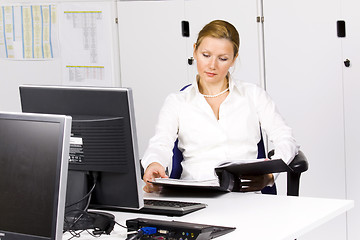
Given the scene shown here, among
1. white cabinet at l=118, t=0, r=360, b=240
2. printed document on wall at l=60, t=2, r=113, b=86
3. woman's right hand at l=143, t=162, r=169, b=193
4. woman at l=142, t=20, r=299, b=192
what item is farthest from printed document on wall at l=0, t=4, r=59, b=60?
woman's right hand at l=143, t=162, r=169, b=193

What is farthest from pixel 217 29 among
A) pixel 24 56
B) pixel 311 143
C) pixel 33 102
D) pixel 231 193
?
pixel 24 56

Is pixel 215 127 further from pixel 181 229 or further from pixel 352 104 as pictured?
pixel 352 104

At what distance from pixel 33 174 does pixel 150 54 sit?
2662 mm

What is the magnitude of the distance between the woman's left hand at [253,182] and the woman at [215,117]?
0.65 ft

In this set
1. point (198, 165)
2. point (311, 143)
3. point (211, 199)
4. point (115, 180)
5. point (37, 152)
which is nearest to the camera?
point (37, 152)

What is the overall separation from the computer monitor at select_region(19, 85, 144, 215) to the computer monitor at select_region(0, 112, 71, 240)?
0.33 meters

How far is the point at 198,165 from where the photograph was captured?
109 inches

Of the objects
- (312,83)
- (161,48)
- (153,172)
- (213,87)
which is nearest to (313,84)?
(312,83)

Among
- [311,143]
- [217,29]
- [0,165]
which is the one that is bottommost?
[311,143]

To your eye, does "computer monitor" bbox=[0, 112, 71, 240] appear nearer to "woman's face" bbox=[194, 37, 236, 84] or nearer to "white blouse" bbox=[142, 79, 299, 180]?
"white blouse" bbox=[142, 79, 299, 180]

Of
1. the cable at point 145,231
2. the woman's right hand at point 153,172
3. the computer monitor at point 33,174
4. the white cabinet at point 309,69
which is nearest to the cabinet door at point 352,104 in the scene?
the white cabinet at point 309,69

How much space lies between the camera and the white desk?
6.42 feet

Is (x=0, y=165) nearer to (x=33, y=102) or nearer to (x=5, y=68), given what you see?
(x=33, y=102)

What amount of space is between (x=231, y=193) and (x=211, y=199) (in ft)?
0.38
